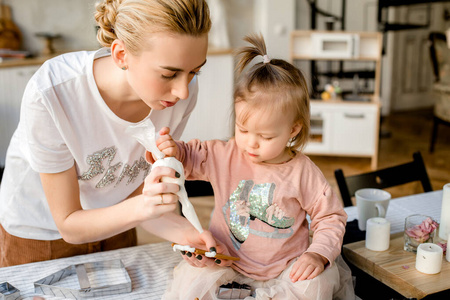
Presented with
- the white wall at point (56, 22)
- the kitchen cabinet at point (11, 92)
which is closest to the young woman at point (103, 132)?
the kitchen cabinet at point (11, 92)

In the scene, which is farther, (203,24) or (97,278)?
(97,278)

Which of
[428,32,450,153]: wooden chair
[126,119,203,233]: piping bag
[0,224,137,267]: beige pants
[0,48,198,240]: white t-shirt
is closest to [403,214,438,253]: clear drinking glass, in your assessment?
[126,119,203,233]: piping bag

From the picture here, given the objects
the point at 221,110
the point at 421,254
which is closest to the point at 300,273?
the point at 421,254

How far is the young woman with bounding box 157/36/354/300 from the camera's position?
1.18 m

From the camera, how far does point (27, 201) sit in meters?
1.47

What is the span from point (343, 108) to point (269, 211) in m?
3.31

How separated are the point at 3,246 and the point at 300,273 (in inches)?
37.1

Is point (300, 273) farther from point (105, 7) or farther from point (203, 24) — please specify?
point (105, 7)

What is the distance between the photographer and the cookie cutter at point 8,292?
1178mm

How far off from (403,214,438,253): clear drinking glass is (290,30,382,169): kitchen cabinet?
2960 mm

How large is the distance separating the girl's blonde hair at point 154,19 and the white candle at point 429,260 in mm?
758

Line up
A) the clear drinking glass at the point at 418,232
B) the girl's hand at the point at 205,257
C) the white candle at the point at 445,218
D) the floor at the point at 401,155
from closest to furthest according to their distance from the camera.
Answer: the girl's hand at the point at 205,257
the clear drinking glass at the point at 418,232
the white candle at the point at 445,218
the floor at the point at 401,155

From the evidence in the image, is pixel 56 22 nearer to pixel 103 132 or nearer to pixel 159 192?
pixel 103 132

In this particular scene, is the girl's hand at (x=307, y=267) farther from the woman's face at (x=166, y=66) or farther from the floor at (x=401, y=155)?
the floor at (x=401, y=155)
